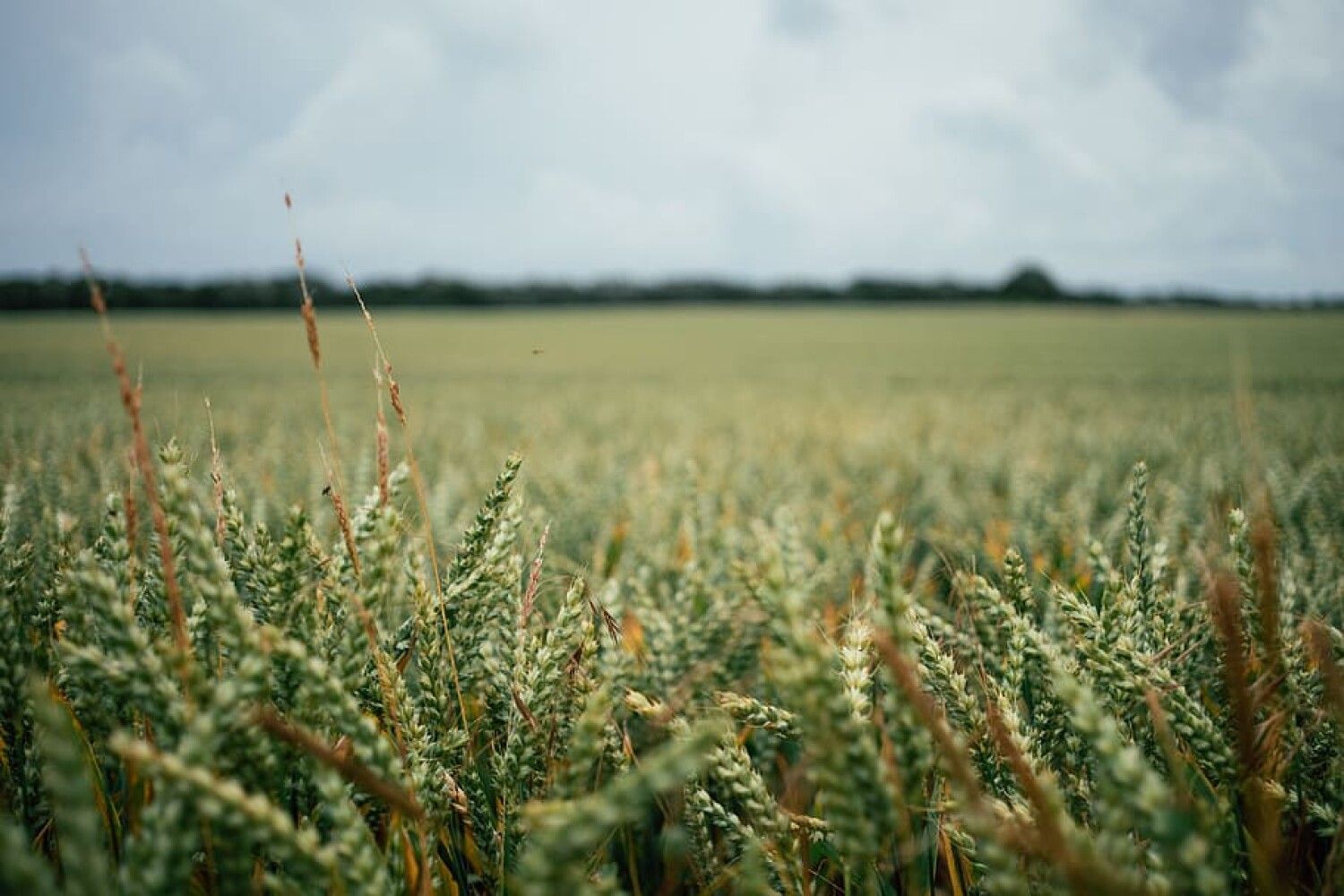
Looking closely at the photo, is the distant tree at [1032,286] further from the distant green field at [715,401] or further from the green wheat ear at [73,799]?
the green wheat ear at [73,799]

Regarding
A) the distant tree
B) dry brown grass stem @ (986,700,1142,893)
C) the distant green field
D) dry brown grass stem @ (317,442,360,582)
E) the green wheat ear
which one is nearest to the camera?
the green wheat ear

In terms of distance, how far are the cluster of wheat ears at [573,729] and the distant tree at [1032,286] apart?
82102mm

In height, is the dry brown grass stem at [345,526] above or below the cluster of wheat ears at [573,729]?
above

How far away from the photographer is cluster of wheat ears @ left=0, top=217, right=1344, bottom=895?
2.32 ft

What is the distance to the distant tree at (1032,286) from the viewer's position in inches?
2943

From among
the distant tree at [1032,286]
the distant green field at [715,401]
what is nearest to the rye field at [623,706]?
the distant green field at [715,401]

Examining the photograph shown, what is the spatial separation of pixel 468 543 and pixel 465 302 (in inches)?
2954

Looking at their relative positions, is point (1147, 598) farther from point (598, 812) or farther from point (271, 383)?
point (271, 383)

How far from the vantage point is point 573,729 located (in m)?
1.24

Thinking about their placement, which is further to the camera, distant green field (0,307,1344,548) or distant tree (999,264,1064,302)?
distant tree (999,264,1064,302)

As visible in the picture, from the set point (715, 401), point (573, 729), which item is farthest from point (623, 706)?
point (715, 401)

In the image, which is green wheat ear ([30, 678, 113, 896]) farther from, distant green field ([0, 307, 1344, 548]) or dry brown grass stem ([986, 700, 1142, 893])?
dry brown grass stem ([986, 700, 1142, 893])

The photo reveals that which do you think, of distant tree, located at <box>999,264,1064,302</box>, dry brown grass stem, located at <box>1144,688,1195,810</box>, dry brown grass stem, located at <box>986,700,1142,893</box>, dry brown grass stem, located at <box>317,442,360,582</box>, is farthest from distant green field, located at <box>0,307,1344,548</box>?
distant tree, located at <box>999,264,1064,302</box>

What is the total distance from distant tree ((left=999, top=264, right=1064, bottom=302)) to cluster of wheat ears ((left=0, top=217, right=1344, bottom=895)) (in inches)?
3232
